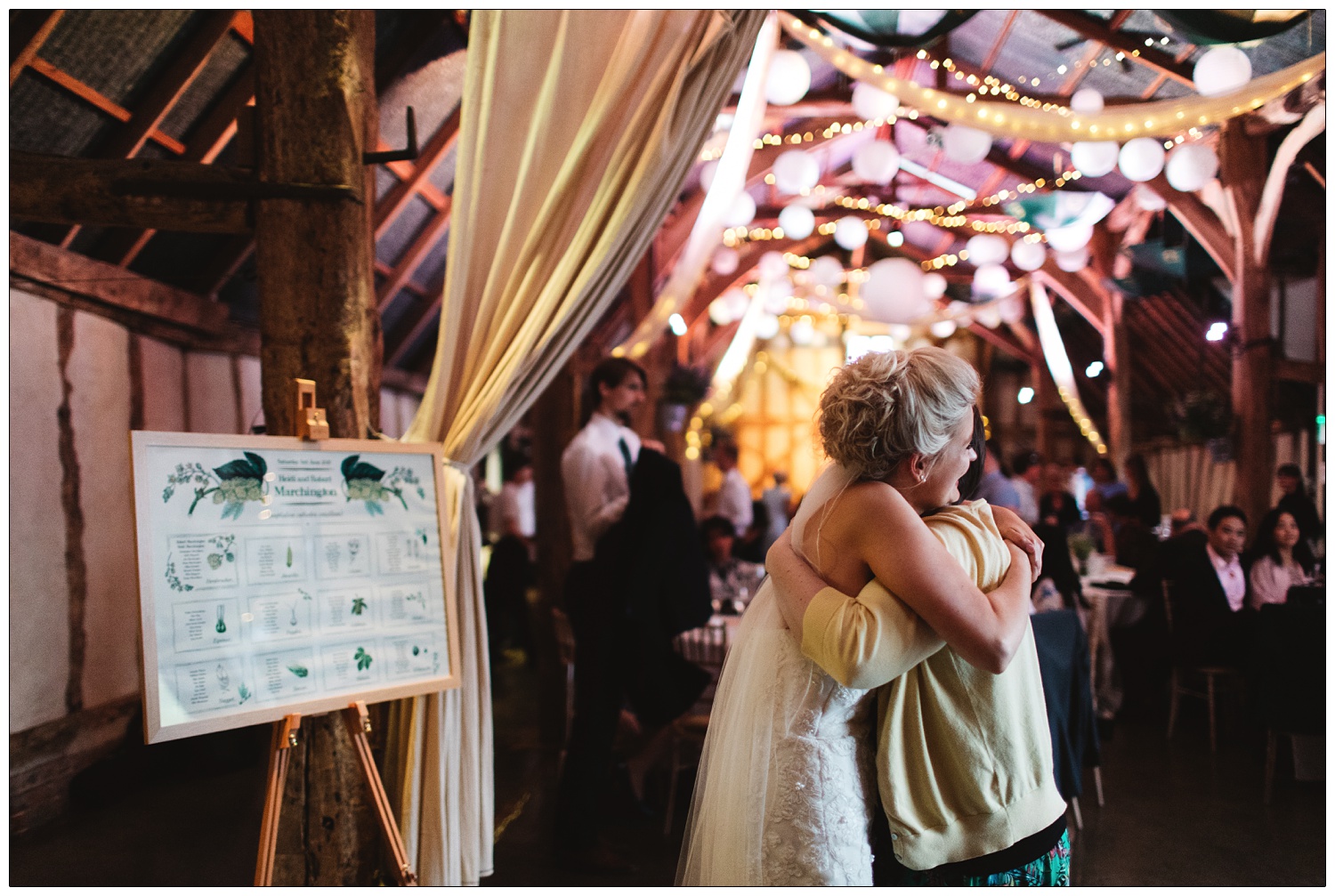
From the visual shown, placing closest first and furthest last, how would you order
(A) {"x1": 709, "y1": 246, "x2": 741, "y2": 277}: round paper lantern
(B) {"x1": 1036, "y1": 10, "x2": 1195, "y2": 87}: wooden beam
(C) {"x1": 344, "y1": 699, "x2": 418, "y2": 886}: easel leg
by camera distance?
1. (C) {"x1": 344, "y1": 699, "x2": 418, "y2": 886}: easel leg
2. (B) {"x1": 1036, "y1": 10, "x2": 1195, "y2": 87}: wooden beam
3. (A) {"x1": 709, "y1": 246, "x2": 741, "y2": 277}: round paper lantern

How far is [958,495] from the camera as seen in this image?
1.63 m

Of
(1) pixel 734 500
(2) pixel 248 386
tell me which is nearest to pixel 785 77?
(2) pixel 248 386

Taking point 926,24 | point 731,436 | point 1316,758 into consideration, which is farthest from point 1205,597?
point 731,436

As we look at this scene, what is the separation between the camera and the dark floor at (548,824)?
3127mm

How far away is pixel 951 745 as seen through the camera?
1.46 metres

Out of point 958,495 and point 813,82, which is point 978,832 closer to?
point 958,495

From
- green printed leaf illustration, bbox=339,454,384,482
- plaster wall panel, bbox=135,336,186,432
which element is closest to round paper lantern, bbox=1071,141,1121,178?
green printed leaf illustration, bbox=339,454,384,482

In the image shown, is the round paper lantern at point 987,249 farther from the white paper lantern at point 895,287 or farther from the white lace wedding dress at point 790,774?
the white lace wedding dress at point 790,774

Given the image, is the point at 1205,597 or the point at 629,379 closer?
the point at 629,379

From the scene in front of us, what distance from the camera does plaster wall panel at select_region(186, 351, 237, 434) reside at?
16.6 feet

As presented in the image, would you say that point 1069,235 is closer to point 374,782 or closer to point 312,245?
point 312,245

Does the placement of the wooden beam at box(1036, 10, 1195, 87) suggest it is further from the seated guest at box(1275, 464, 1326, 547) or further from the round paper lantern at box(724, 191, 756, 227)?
the seated guest at box(1275, 464, 1326, 547)

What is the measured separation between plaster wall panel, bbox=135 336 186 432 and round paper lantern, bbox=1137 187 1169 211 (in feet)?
21.8

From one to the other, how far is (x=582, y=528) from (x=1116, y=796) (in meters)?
2.67
